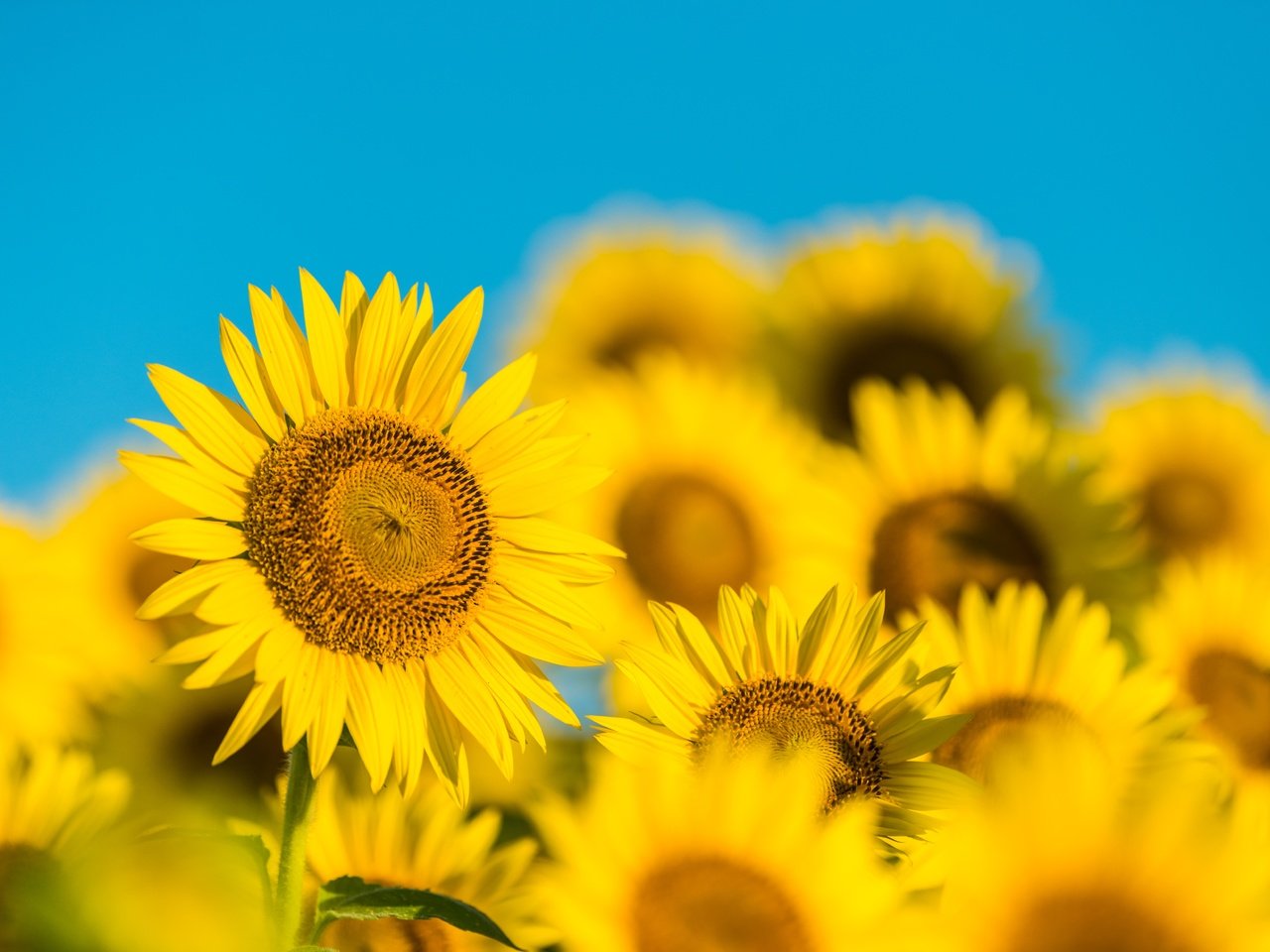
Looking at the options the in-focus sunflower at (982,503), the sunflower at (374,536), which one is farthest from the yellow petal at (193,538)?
the in-focus sunflower at (982,503)

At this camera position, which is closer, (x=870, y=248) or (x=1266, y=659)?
(x=1266, y=659)

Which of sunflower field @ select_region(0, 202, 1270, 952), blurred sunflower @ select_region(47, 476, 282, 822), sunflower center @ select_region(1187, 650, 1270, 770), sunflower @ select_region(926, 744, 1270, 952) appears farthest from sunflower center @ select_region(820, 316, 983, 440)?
sunflower @ select_region(926, 744, 1270, 952)

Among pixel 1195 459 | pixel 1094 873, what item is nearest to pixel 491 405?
pixel 1094 873

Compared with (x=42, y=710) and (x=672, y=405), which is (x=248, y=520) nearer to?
(x=42, y=710)

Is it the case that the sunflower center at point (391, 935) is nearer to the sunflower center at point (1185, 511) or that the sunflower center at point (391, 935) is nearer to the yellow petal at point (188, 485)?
the yellow petal at point (188, 485)

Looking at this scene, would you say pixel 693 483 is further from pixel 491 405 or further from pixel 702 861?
pixel 702 861

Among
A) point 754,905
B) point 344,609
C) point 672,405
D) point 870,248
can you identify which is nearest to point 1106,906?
point 754,905
